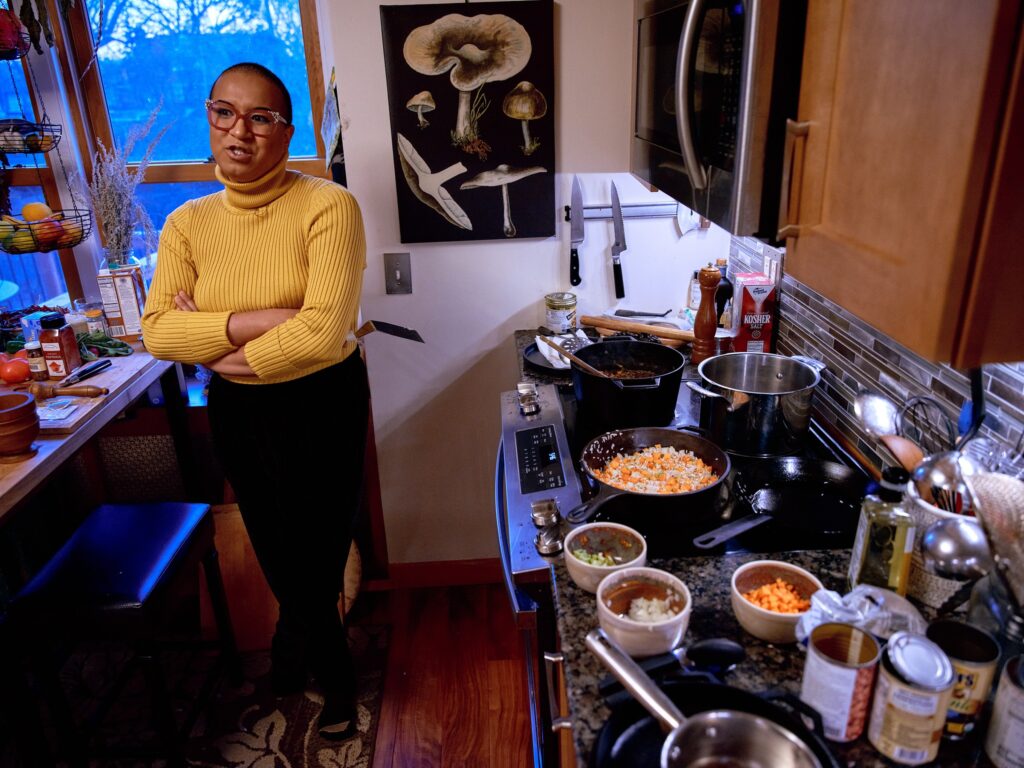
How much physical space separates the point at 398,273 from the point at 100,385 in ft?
2.95

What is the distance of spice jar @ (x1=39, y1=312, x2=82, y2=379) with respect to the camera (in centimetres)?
203

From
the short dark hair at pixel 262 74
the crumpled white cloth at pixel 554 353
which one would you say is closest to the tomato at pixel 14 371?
the short dark hair at pixel 262 74

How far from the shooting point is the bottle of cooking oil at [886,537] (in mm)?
1001

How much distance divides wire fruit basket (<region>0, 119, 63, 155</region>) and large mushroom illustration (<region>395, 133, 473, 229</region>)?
1069 mm

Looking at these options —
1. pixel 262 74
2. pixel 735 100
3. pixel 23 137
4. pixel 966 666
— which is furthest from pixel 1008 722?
pixel 23 137

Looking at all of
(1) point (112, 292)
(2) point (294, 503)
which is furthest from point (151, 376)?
(2) point (294, 503)

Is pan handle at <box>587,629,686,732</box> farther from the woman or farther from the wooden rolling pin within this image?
the wooden rolling pin

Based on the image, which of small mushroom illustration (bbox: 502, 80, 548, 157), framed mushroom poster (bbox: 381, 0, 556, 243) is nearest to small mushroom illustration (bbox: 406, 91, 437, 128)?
framed mushroom poster (bbox: 381, 0, 556, 243)

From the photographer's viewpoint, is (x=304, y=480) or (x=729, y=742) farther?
(x=304, y=480)

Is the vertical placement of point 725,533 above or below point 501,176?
below

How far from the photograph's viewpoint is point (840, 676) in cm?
84

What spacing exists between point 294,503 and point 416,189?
995mm

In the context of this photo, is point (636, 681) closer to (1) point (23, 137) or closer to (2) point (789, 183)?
(2) point (789, 183)

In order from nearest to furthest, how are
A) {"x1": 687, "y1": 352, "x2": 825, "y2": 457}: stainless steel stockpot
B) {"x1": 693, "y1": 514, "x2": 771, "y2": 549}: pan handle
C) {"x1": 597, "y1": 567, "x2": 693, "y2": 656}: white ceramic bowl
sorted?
1. {"x1": 597, "y1": 567, "x2": 693, "y2": 656}: white ceramic bowl
2. {"x1": 693, "y1": 514, "x2": 771, "y2": 549}: pan handle
3. {"x1": 687, "y1": 352, "x2": 825, "y2": 457}: stainless steel stockpot
